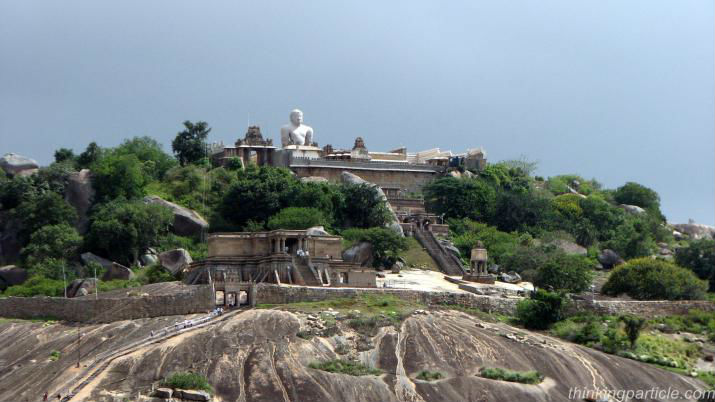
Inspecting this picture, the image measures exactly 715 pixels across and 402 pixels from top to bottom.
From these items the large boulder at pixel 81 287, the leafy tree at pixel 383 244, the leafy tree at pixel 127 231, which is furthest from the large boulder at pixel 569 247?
the large boulder at pixel 81 287

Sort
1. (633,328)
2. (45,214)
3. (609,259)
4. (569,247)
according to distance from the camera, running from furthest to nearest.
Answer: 1. (569,247)
2. (609,259)
3. (45,214)
4. (633,328)

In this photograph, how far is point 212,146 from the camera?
391 ft

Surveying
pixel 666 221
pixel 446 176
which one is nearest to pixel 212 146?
pixel 446 176

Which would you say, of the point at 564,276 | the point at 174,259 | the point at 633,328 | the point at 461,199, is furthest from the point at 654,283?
the point at 174,259

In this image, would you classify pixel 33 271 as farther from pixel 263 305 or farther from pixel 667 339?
pixel 667 339

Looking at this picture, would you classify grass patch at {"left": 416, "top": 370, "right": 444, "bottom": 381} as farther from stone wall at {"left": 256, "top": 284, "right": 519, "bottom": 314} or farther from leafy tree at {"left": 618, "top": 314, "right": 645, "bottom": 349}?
leafy tree at {"left": 618, "top": 314, "right": 645, "bottom": 349}

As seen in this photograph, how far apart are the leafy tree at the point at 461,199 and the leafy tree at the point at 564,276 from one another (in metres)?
22.0

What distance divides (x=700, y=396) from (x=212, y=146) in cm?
5725

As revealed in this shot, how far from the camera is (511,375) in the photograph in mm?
68188

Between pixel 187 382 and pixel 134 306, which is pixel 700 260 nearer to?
pixel 134 306

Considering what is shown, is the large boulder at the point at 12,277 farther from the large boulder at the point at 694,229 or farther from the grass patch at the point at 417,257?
the large boulder at the point at 694,229

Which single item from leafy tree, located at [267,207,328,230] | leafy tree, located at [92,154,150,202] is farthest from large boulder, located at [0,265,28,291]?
leafy tree, located at [267,207,328,230]

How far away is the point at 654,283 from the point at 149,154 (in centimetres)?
4526

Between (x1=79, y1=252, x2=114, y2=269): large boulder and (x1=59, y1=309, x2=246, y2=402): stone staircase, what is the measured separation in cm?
2031
